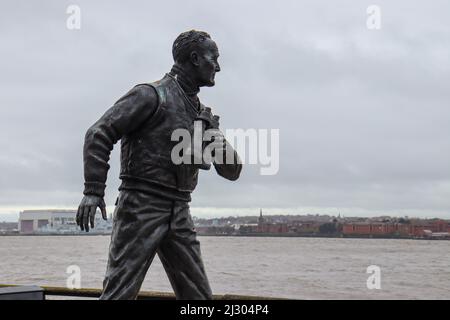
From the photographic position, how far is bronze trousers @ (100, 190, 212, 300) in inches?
168

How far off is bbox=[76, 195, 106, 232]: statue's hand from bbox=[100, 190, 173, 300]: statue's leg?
0.69ft

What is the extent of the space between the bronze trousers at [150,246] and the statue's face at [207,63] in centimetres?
89

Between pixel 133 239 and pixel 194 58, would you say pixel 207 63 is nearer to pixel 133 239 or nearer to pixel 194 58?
pixel 194 58

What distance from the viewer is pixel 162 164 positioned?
439 cm

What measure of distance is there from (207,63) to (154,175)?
90 cm

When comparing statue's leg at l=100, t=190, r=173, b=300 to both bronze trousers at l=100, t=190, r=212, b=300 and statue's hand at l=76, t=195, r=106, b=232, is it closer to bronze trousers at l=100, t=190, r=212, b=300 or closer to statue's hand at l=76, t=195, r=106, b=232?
bronze trousers at l=100, t=190, r=212, b=300

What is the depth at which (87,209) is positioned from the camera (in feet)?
13.8

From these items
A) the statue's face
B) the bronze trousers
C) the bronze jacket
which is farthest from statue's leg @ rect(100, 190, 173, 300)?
the statue's face

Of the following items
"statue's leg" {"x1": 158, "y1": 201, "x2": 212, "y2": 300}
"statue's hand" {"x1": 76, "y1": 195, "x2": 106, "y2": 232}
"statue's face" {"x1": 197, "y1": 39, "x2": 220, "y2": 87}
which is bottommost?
"statue's leg" {"x1": 158, "y1": 201, "x2": 212, "y2": 300}

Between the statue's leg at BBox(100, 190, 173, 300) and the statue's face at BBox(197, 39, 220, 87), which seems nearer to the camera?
the statue's leg at BBox(100, 190, 173, 300)

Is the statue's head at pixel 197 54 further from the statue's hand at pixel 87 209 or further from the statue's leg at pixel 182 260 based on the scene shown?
the statue's hand at pixel 87 209

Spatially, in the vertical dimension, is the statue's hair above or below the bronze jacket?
above
